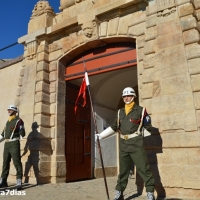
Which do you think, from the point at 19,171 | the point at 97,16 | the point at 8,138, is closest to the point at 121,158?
the point at 19,171

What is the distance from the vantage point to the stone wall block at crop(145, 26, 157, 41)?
5121mm

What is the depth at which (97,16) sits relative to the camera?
20.4 feet

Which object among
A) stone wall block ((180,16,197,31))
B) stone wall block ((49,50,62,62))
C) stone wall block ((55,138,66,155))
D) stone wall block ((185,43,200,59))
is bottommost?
stone wall block ((55,138,66,155))

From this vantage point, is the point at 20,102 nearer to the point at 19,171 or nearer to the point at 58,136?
the point at 58,136

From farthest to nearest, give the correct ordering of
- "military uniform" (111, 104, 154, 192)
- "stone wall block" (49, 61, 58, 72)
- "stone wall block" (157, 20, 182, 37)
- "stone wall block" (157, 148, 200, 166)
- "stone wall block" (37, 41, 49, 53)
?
"stone wall block" (37, 41, 49, 53), "stone wall block" (49, 61, 58, 72), "stone wall block" (157, 20, 182, 37), "stone wall block" (157, 148, 200, 166), "military uniform" (111, 104, 154, 192)

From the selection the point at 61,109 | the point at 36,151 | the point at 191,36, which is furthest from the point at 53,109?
the point at 191,36

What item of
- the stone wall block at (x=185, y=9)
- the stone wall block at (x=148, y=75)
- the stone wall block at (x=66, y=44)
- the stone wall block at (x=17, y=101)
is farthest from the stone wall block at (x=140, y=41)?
the stone wall block at (x=17, y=101)

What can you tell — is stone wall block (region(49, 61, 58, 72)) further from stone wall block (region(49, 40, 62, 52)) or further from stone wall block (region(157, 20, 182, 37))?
stone wall block (region(157, 20, 182, 37))

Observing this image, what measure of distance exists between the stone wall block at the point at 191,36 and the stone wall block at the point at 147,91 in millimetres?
1071

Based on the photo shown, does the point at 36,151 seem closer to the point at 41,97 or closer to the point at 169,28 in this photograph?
the point at 41,97

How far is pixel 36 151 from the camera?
6.16m

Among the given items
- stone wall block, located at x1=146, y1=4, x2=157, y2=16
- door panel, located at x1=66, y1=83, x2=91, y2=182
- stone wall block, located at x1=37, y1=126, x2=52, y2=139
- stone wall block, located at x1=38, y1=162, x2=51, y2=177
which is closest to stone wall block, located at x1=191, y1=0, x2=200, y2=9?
stone wall block, located at x1=146, y1=4, x2=157, y2=16

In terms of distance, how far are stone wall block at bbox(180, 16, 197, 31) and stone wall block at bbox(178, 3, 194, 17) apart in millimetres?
98

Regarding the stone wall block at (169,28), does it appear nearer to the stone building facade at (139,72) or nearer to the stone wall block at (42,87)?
the stone building facade at (139,72)
